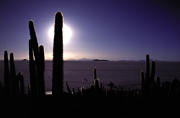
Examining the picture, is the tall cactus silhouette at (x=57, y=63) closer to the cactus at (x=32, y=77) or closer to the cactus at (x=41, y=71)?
the cactus at (x=41, y=71)

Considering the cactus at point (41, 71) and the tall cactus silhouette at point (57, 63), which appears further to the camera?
the cactus at point (41, 71)

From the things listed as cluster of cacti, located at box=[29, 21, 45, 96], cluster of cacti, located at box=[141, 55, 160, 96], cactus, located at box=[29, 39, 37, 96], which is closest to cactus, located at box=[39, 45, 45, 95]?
cluster of cacti, located at box=[29, 21, 45, 96]

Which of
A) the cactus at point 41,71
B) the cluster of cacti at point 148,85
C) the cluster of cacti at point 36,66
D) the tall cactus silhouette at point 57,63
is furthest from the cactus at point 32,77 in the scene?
the cluster of cacti at point 148,85

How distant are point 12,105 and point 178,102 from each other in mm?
4982

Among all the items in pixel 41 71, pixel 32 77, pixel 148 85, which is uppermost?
pixel 41 71

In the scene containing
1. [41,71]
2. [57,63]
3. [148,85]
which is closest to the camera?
[57,63]

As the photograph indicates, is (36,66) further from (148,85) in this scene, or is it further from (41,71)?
(148,85)

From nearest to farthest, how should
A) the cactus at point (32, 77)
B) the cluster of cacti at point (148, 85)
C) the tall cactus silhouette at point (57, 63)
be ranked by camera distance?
the tall cactus silhouette at point (57, 63) < the cactus at point (32, 77) < the cluster of cacti at point (148, 85)

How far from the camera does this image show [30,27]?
5285 millimetres

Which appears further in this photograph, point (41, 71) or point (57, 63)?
point (41, 71)

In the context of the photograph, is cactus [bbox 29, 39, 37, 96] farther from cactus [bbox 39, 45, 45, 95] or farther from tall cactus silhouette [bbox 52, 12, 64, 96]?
tall cactus silhouette [bbox 52, 12, 64, 96]

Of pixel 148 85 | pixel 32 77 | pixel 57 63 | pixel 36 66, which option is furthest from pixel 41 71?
pixel 148 85

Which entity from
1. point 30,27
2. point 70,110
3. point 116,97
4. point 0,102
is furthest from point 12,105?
point 116,97

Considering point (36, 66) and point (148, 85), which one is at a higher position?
point (36, 66)
